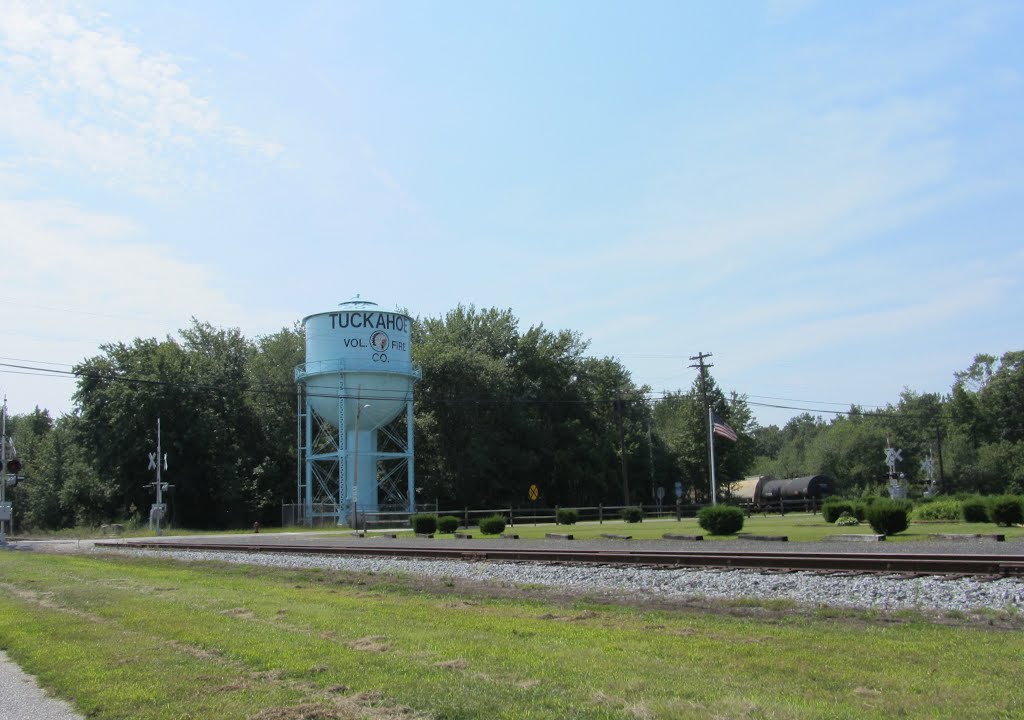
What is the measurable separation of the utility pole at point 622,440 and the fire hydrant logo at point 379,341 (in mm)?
19735

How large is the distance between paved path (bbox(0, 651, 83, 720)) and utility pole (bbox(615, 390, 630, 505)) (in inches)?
2323

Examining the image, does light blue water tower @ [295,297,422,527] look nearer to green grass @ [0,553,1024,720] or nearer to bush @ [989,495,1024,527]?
bush @ [989,495,1024,527]

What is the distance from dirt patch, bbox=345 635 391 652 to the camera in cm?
908

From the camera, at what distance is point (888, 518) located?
2514 cm

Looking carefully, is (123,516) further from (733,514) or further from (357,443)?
(733,514)

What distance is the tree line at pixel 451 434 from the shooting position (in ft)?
198

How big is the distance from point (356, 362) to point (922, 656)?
4716cm

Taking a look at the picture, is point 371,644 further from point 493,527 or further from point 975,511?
point 975,511

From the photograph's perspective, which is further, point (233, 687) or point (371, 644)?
point (371, 644)

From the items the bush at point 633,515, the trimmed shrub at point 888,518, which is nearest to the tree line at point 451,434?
the bush at point 633,515

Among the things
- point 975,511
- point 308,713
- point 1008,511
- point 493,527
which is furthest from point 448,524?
point 308,713

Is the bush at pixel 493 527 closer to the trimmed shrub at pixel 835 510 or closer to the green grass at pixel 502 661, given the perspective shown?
the trimmed shrub at pixel 835 510

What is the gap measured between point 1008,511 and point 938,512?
8814 mm

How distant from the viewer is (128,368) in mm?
62500
